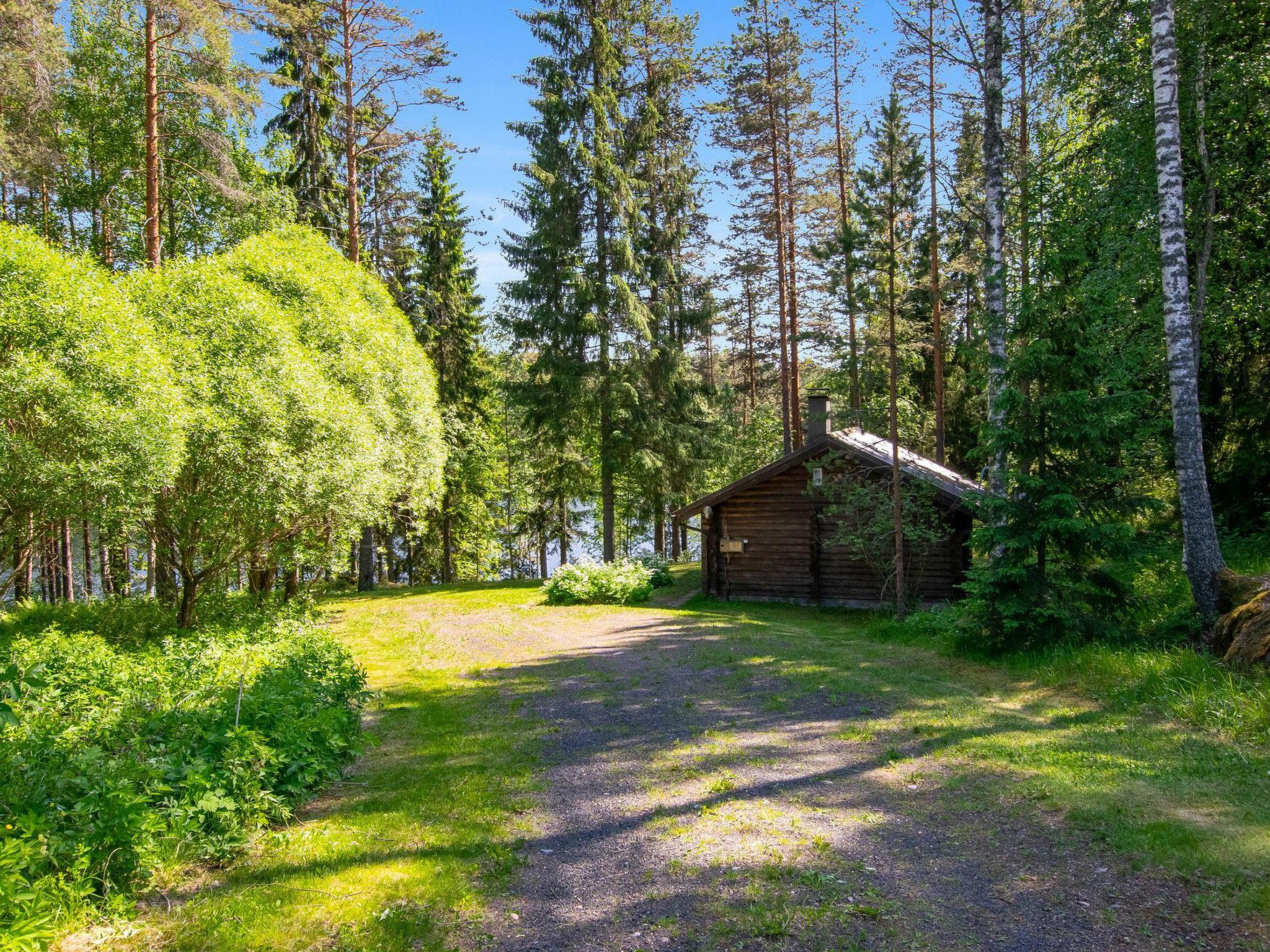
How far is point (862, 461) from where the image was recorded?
695 inches

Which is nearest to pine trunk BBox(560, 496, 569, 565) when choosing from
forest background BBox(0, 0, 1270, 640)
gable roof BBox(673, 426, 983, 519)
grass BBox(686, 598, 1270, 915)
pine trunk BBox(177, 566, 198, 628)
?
forest background BBox(0, 0, 1270, 640)

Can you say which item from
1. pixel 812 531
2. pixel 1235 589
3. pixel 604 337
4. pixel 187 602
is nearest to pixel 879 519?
pixel 812 531

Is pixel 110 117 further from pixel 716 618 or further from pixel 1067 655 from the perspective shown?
pixel 1067 655

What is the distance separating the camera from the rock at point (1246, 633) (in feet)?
24.3

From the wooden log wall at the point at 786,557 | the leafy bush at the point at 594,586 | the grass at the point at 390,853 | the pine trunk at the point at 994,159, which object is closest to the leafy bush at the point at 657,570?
the leafy bush at the point at 594,586

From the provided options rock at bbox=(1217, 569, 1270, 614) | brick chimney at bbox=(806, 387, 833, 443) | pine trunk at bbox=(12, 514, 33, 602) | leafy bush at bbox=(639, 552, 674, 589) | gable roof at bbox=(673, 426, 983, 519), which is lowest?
leafy bush at bbox=(639, 552, 674, 589)

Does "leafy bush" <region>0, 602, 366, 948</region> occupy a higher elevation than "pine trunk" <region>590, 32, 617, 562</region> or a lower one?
lower

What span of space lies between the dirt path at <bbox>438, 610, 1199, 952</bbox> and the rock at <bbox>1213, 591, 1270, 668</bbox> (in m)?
3.80

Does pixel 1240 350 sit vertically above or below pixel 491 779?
above

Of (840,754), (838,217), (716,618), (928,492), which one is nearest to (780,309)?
(838,217)

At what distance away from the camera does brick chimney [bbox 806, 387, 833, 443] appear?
1867cm

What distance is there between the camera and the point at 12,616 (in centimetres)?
1371

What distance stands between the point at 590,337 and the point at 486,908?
21.4 meters

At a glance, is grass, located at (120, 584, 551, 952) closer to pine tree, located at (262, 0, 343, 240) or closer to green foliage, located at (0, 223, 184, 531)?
green foliage, located at (0, 223, 184, 531)
